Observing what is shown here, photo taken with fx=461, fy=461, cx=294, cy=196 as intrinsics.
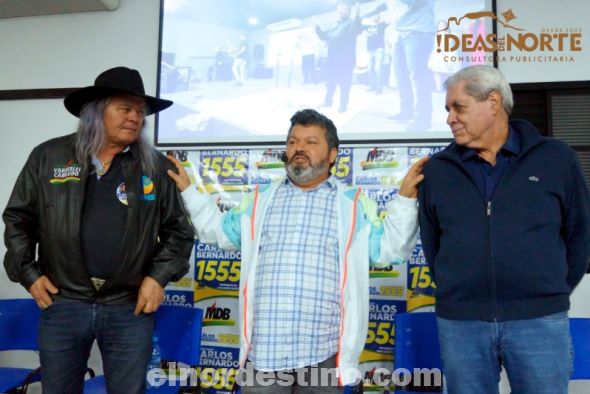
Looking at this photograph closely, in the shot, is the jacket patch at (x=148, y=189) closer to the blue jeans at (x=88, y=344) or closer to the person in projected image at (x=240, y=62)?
the blue jeans at (x=88, y=344)

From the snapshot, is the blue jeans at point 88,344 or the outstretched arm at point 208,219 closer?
the blue jeans at point 88,344

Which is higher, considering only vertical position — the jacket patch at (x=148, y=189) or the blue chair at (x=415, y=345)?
the jacket patch at (x=148, y=189)

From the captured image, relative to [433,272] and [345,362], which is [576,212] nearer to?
[433,272]

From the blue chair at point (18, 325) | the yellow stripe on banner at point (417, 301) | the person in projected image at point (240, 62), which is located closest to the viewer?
the blue chair at point (18, 325)

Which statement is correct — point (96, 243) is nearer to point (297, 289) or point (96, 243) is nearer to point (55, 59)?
point (297, 289)

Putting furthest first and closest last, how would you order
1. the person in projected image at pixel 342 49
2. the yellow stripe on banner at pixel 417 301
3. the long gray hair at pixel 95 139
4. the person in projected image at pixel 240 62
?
the person in projected image at pixel 240 62
the person in projected image at pixel 342 49
the yellow stripe on banner at pixel 417 301
the long gray hair at pixel 95 139

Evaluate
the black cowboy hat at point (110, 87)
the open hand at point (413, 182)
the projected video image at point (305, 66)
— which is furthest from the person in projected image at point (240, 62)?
the open hand at point (413, 182)

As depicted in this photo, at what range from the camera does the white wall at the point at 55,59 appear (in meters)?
3.19

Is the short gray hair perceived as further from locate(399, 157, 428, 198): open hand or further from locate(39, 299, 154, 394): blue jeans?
locate(39, 299, 154, 394): blue jeans

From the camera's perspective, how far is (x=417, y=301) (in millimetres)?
2689

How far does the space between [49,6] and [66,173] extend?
A: 223cm

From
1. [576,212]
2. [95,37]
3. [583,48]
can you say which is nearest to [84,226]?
[576,212]

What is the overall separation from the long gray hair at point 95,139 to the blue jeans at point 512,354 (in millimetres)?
1219

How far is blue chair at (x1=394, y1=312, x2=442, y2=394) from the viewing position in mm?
2025
